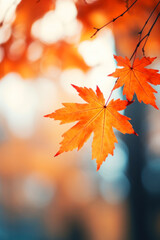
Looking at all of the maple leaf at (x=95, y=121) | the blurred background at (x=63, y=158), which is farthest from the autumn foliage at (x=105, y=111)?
the blurred background at (x=63, y=158)

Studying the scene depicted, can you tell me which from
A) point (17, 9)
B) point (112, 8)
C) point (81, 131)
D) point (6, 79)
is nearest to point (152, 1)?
point (112, 8)

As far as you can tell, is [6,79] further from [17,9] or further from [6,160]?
[6,160]

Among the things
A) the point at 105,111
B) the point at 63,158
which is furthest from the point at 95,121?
the point at 63,158

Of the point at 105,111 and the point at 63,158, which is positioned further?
the point at 63,158

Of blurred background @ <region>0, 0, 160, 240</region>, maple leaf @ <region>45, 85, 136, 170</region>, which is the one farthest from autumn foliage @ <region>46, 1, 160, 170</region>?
blurred background @ <region>0, 0, 160, 240</region>

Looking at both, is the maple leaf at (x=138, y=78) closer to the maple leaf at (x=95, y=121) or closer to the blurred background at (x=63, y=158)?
the maple leaf at (x=95, y=121)

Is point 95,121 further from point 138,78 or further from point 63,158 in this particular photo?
point 63,158

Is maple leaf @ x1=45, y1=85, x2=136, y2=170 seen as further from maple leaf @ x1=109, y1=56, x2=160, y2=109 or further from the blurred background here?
the blurred background
